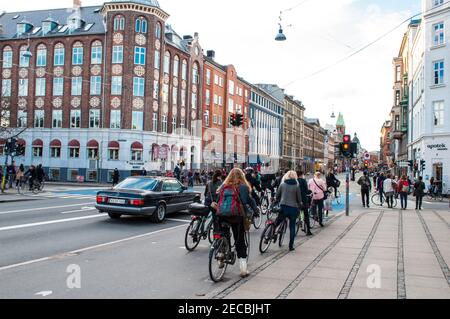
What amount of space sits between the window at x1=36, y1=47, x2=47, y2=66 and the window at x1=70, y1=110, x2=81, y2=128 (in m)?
6.89

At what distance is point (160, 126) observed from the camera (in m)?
46.8

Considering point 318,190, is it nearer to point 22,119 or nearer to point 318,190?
point 318,190

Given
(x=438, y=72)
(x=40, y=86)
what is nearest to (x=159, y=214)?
(x=438, y=72)

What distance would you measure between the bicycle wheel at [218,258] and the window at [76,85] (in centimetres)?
4255

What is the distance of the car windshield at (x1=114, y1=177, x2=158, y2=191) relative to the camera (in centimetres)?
1391

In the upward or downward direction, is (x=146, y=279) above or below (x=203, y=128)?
below

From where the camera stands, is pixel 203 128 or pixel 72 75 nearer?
pixel 72 75

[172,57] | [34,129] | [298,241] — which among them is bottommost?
[298,241]

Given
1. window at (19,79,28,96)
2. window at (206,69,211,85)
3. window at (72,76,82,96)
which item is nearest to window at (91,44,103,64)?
window at (72,76,82,96)

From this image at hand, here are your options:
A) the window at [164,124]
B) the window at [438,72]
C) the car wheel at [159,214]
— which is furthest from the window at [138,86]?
the car wheel at [159,214]

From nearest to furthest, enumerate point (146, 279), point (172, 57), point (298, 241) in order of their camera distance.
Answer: point (146, 279)
point (298, 241)
point (172, 57)
